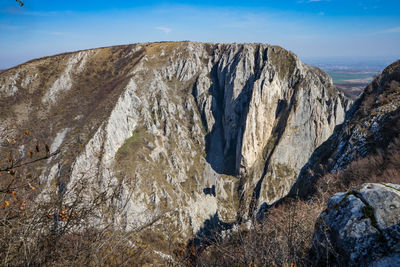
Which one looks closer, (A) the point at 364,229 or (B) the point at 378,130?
(A) the point at 364,229

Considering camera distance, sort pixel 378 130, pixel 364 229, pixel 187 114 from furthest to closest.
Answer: pixel 187 114, pixel 378 130, pixel 364 229

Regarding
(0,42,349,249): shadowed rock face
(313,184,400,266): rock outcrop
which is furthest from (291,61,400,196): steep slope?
(0,42,349,249): shadowed rock face

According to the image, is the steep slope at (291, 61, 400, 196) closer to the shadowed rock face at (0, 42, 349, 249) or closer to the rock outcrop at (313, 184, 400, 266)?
the rock outcrop at (313, 184, 400, 266)

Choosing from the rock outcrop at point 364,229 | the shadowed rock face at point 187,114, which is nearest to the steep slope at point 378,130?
the rock outcrop at point 364,229

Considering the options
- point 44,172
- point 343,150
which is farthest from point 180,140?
point 343,150

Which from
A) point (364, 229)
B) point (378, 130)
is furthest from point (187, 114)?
point (364, 229)

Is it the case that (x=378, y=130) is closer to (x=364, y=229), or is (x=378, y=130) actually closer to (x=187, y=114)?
(x=364, y=229)

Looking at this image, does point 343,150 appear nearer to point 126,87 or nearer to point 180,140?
point 180,140
